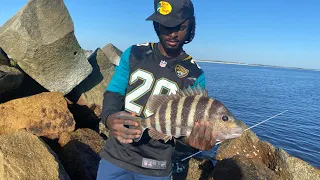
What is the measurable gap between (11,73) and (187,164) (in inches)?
198

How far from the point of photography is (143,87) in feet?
10.3

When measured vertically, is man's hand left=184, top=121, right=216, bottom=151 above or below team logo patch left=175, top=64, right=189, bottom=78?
below

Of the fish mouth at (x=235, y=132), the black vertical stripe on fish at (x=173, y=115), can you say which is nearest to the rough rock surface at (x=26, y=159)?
the black vertical stripe on fish at (x=173, y=115)

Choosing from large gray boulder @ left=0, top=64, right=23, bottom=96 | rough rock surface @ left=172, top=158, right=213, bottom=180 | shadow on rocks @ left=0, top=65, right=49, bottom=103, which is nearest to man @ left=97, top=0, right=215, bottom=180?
rough rock surface @ left=172, top=158, right=213, bottom=180

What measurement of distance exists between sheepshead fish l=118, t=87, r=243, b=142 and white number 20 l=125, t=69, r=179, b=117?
1.04ft

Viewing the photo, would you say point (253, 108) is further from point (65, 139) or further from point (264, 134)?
point (65, 139)

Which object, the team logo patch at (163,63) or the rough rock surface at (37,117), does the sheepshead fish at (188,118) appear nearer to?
the team logo patch at (163,63)

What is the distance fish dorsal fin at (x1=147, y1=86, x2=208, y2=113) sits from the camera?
2.88 meters

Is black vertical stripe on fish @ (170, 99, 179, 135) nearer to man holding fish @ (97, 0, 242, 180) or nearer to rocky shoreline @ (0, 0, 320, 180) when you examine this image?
man holding fish @ (97, 0, 242, 180)

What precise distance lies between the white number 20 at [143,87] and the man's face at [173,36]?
Answer: 415mm

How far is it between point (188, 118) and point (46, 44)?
553cm

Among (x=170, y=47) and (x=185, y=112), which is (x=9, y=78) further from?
(x=185, y=112)

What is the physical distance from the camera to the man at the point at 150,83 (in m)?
3.07

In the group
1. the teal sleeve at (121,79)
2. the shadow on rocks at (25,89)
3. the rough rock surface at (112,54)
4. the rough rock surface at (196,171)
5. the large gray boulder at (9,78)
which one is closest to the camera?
the teal sleeve at (121,79)
